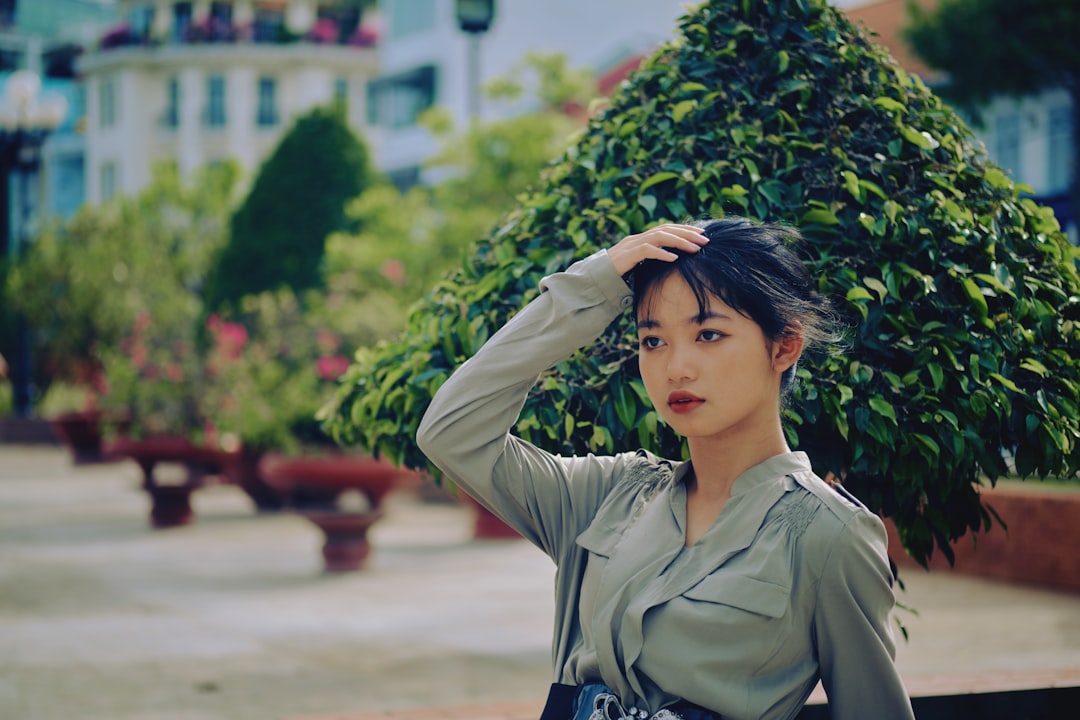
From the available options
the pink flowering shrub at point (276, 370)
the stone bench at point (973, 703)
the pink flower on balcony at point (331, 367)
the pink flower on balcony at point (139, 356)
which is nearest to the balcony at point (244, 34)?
the pink flower on balcony at point (139, 356)

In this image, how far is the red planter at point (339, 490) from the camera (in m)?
10.5

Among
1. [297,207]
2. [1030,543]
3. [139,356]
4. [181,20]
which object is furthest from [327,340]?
[181,20]

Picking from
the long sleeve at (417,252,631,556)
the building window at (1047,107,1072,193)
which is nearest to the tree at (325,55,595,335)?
the building window at (1047,107,1072,193)

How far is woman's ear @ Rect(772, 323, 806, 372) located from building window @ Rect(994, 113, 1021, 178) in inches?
704

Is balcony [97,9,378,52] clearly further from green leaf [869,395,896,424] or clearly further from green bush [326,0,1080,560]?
green leaf [869,395,896,424]

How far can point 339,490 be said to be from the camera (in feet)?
35.6

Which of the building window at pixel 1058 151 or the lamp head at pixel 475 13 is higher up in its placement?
the lamp head at pixel 475 13

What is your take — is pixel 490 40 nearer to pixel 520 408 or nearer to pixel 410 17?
pixel 410 17

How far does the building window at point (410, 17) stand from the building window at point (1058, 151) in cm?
2611

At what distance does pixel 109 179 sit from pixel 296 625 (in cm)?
4814

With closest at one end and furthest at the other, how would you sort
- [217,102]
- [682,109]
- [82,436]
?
[682,109] → [82,436] → [217,102]

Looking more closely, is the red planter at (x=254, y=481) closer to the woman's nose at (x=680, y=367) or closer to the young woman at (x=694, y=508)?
the young woman at (x=694, y=508)

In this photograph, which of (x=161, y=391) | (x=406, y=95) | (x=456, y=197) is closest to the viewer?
(x=161, y=391)

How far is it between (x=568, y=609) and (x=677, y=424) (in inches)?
18.1
